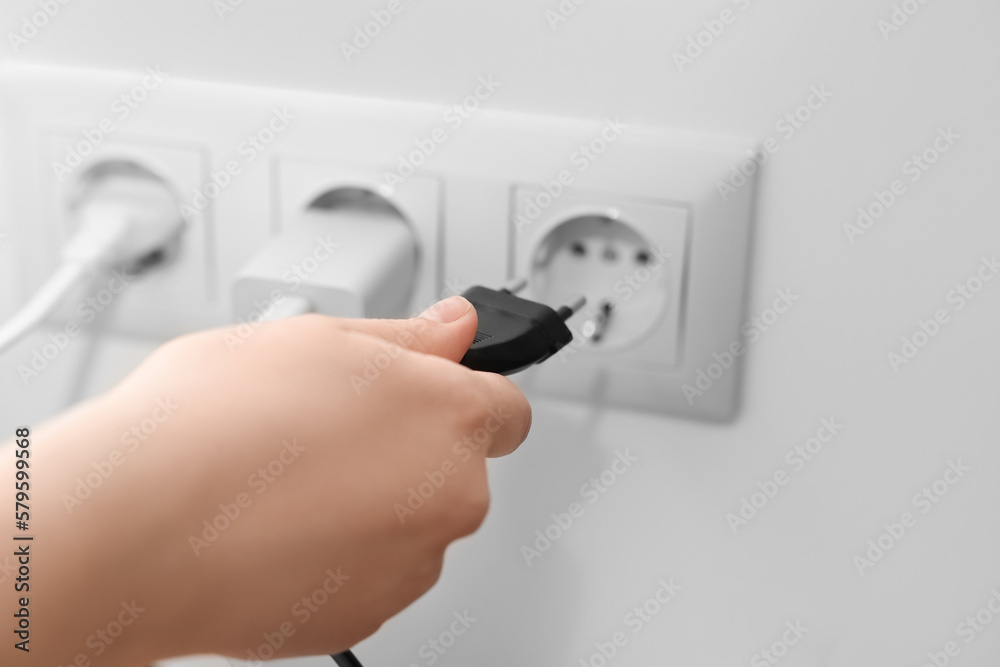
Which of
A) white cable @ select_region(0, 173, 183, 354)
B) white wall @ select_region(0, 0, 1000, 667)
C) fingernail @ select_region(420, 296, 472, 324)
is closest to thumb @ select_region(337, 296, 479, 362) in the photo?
fingernail @ select_region(420, 296, 472, 324)

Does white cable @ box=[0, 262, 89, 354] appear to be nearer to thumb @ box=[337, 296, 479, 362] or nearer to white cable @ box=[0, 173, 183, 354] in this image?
white cable @ box=[0, 173, 183, 354]

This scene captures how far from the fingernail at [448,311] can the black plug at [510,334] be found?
14 millimetres

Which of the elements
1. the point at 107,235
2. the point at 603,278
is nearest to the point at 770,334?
the point at 603,278

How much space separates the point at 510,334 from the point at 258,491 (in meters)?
0.11

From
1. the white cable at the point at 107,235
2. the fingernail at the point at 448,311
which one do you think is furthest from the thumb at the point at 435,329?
the white cable at the point at 107,235

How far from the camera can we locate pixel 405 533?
333mm

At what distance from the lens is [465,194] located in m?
0.46

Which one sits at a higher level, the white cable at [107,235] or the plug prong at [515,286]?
the white cable at [107,235]

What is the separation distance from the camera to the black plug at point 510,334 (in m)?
0.38

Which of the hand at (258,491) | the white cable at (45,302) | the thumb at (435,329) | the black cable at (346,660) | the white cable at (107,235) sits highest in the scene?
the white cable at (107,235)

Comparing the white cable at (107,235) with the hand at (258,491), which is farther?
the white cable at (107,235)

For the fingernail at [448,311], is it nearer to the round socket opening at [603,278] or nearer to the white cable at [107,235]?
the round socket opening at [603,278]

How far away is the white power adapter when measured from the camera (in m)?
0.43

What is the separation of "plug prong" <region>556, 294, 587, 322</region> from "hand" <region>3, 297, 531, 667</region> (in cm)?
8
